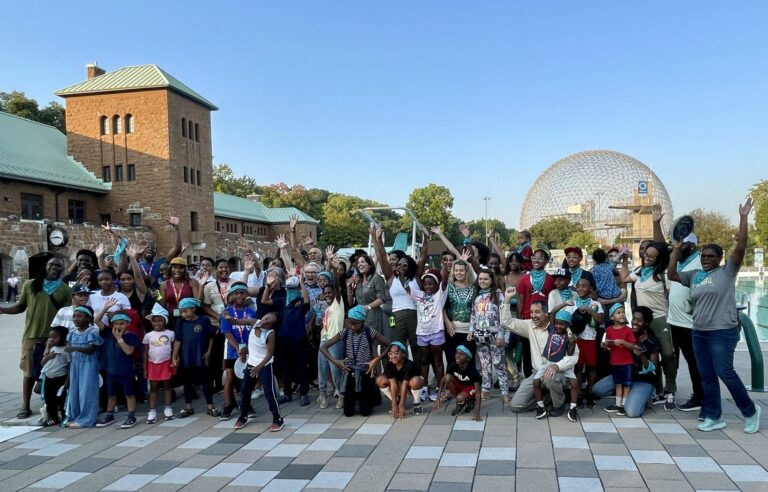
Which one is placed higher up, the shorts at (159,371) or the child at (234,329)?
the child at (234,329)

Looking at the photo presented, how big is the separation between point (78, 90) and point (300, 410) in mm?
40342

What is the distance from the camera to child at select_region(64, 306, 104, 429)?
6.78m

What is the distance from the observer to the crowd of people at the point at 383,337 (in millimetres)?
6582

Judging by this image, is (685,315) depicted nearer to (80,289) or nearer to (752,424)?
(752,424)

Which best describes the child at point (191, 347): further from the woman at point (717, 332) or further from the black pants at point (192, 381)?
the woman at point (717, 332)

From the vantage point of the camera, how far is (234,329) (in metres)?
6.99

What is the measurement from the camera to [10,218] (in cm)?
2598

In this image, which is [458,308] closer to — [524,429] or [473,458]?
[524,429]

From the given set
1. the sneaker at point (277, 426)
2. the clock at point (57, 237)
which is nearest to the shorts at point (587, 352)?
the sneaker at point (277, 426)

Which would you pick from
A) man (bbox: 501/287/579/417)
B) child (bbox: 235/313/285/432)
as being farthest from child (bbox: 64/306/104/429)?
man (bbox: 501/287/579/417)

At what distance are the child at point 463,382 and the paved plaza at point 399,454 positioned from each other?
0.21 meters

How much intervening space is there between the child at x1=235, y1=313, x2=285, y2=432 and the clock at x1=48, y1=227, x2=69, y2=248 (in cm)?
2523

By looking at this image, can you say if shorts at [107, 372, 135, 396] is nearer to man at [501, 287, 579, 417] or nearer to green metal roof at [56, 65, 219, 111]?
man at [501, 287, 579, 417]

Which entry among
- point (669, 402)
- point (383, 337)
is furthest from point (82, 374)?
point (669, 402)
